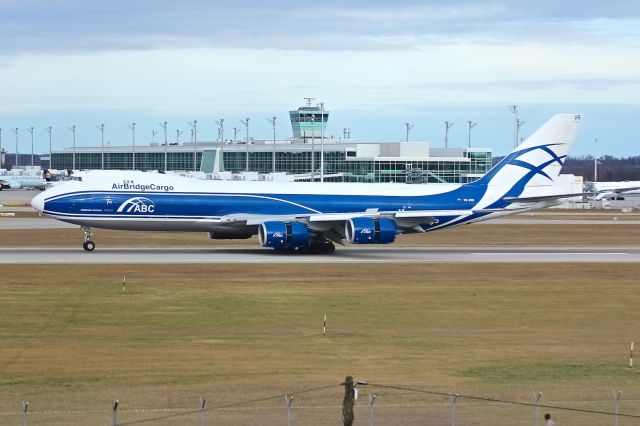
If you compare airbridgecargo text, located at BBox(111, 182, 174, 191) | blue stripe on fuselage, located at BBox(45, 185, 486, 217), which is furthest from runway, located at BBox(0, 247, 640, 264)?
airbridgecargo text, located at BBox(111, 182, 174, 191)

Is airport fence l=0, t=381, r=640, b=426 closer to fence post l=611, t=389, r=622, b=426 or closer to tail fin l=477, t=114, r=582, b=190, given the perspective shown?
fence post l=611, t=389, r=622, b=426

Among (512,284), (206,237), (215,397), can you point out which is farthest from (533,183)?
(215,397)

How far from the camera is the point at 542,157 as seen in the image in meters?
63.6

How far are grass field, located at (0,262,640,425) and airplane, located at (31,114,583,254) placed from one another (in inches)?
258

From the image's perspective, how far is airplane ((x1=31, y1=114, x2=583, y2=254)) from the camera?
2233 inches

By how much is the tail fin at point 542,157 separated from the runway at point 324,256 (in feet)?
13.4

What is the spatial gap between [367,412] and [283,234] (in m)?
34.1

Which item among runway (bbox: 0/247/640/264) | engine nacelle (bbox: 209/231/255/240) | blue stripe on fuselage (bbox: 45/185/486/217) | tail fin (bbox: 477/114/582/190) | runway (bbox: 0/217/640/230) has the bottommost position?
runway (bbox: 0/217/640/230)

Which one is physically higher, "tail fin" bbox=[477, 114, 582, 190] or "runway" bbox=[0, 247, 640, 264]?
"tail fin" bbox=[477, 114, 582, 190]

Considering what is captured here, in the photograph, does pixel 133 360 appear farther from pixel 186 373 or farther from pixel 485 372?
pixel 485 372

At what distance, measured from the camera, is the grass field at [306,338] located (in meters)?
24.7

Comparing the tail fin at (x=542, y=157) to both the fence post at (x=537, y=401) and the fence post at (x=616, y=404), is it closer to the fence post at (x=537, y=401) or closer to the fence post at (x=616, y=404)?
the fence post at (x=616, y=404)

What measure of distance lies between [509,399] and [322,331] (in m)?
10.6

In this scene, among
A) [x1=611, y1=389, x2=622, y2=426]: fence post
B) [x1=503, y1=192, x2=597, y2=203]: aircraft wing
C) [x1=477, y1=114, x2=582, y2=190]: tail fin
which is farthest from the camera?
[x1=477, y1=114, x2=582, y2=190]: tail fin
